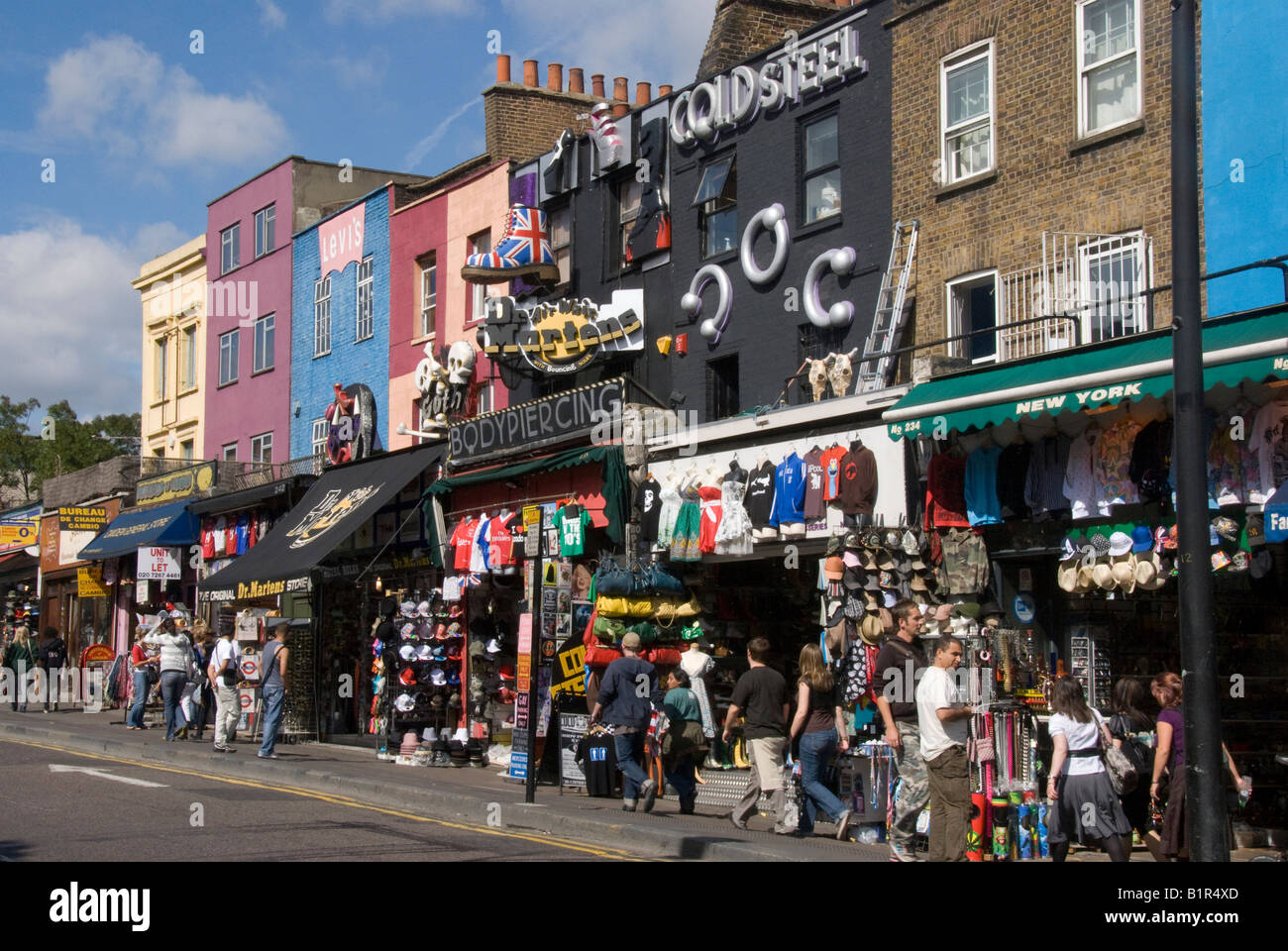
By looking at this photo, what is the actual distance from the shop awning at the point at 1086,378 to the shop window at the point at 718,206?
6516 millimetres

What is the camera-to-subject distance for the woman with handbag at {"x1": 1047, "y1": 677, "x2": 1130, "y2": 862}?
1104cm

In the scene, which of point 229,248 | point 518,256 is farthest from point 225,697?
point 229,248

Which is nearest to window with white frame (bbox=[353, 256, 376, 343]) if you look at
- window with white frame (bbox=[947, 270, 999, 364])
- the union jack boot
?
the union jack boot

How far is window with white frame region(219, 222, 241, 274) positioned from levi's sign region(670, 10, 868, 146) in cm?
1688

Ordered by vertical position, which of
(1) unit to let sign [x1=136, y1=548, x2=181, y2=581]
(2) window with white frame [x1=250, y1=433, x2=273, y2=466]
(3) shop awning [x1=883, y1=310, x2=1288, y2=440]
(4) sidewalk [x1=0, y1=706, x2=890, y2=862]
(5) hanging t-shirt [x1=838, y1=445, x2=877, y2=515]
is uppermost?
(2) window with white frame [x1=250, y1=433, x2=273, y2=466]

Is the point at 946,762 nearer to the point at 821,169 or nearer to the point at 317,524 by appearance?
the point at 821,169

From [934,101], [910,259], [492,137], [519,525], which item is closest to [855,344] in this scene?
[910,259]

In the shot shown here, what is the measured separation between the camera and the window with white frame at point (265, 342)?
110ft

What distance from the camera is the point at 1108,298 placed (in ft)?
51.8

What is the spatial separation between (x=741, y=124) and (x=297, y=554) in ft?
32.3

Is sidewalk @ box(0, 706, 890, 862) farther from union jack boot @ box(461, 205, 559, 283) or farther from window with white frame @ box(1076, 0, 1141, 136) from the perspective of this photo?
window with white frame @ box(1076, 0, 1141, 136)

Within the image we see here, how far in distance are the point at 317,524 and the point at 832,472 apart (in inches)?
452

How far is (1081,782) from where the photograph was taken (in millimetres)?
11227

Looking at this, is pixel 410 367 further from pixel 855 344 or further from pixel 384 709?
pixel 855 344
